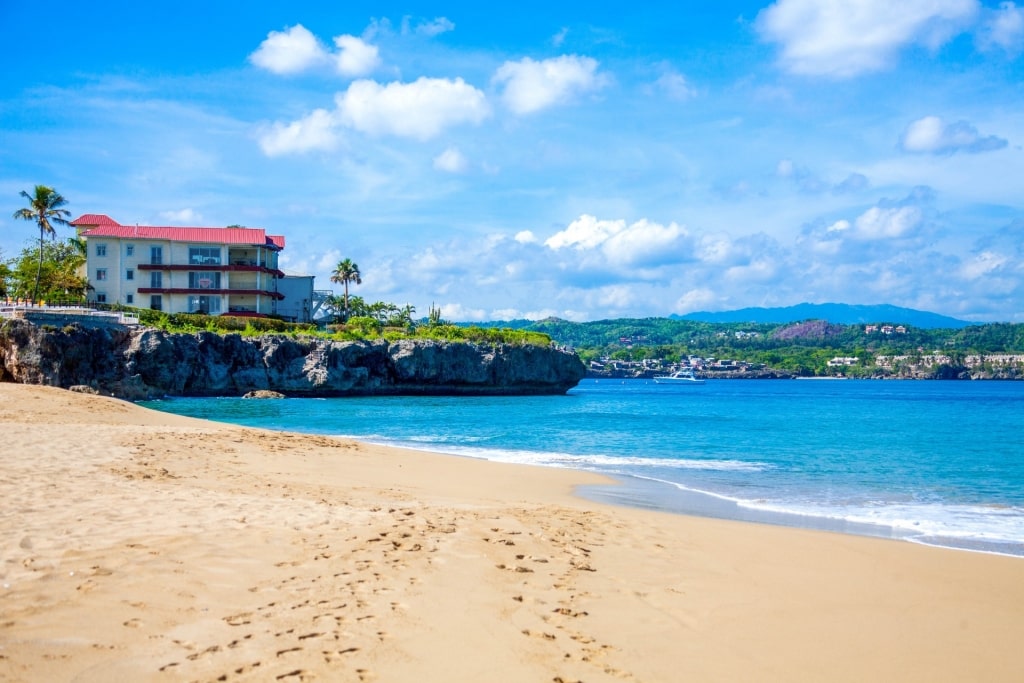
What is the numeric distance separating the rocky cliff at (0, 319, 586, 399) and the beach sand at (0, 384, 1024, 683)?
40391mm

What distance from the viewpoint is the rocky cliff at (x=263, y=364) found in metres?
47.2

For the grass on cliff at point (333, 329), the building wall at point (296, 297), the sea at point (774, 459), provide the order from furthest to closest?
the building wall at point (296, 297) → the grass on cliff at point (333, 329) → the sea at point (774, 459)

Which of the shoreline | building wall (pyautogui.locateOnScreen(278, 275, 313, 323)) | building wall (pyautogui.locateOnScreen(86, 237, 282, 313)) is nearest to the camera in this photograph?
the shoreline

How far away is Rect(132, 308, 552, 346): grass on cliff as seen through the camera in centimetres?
6706

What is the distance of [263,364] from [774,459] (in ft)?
172

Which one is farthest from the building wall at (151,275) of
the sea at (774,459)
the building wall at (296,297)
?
the sea at (774,459)

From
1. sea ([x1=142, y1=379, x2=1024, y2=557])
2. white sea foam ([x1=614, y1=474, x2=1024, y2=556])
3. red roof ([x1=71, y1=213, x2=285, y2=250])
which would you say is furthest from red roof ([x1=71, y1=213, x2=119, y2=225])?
white sea foam ([x1=614, y1=474, x2=1024, y2=556])

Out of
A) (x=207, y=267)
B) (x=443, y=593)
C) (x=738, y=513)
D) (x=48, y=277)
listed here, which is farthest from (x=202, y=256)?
(x=443, y=593)

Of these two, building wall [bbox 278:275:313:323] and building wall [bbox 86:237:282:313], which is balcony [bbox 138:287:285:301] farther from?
building wall [bbox 278:275:313:323]

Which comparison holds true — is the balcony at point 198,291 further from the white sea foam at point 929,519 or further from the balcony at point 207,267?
the white sea foam at point 929,519

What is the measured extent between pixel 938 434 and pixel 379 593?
128 ft

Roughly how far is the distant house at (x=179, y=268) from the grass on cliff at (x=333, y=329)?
11.3ft

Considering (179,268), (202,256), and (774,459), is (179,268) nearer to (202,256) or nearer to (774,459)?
(202,256)

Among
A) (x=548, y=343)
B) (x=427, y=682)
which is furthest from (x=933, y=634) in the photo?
(x=548, y=343)
